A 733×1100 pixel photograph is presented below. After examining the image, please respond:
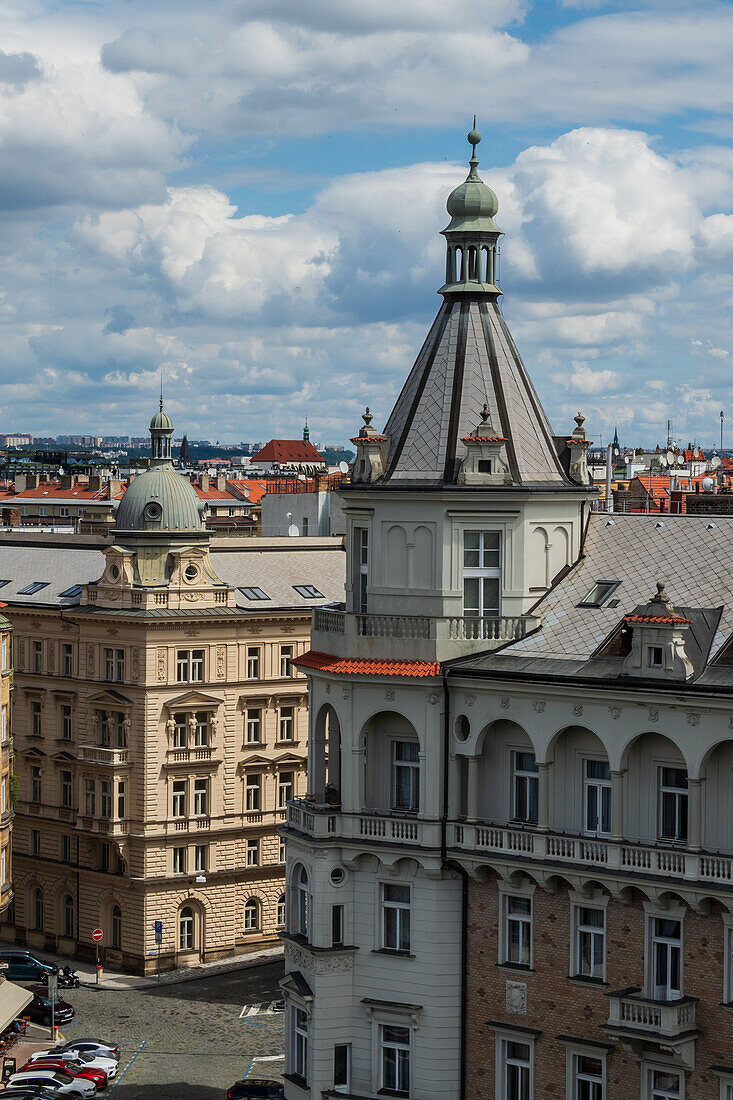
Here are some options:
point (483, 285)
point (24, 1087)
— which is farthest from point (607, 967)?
point (24, 1087)

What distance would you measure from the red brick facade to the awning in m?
28.8

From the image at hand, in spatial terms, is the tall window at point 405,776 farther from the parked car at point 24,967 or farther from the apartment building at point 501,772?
the parked car at point 24,967

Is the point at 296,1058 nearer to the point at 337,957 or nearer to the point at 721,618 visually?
the point at 337,957

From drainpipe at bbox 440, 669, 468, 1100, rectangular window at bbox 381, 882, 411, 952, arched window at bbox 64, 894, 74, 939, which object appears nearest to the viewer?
drainpipe at bbox 440, 669, 468, 1100

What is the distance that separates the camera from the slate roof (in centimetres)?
6347

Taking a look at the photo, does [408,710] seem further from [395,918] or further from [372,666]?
[395,918]

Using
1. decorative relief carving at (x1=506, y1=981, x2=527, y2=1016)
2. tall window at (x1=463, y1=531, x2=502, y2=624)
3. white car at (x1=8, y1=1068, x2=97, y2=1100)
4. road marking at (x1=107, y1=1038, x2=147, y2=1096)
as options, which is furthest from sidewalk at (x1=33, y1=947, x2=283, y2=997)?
tall window at (x1=463, y1=531, x2=502, y2=624)

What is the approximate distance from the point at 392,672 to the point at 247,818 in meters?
43.1

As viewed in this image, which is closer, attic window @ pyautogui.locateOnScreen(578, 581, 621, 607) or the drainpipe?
the drainpipe

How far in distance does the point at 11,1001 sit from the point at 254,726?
2373 cm

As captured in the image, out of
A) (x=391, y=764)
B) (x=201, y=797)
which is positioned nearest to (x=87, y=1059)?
(x=201, y=797)

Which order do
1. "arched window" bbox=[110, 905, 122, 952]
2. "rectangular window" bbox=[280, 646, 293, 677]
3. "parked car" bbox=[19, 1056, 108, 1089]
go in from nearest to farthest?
1. "parked car" bbox=[19, 1056, 108, 1089]
2. "arched window" bbox=[110, 905, 122, 952]
3. "rectangular window" bbox=[280, 646, 293, 677]

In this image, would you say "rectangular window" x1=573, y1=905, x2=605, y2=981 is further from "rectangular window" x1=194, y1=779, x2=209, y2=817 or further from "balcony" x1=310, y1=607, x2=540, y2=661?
"rectangular window" x1=194, y1=779, x2=209, y2=817

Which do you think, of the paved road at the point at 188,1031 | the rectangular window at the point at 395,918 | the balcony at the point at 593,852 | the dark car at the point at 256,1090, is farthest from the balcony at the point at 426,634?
the paved road at the point at 188,1031
